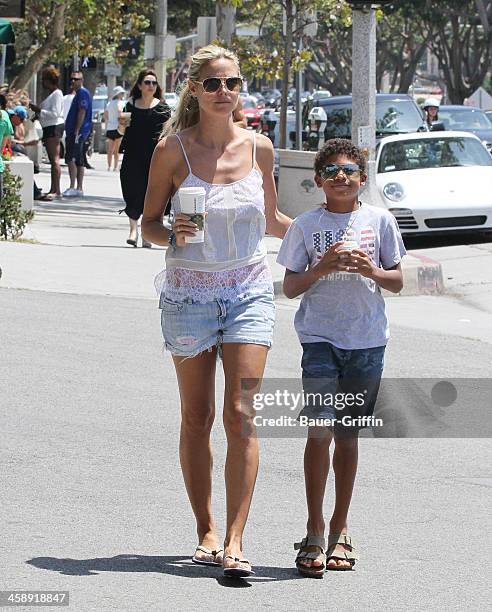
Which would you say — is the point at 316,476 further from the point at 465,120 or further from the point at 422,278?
the point at 465,120

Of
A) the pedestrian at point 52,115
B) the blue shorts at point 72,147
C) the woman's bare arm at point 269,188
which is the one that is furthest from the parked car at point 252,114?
the woman's bare arm at point 269,188

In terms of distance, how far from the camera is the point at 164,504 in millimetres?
6469

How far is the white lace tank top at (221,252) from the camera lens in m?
5.46

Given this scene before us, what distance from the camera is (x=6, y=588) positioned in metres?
5.17

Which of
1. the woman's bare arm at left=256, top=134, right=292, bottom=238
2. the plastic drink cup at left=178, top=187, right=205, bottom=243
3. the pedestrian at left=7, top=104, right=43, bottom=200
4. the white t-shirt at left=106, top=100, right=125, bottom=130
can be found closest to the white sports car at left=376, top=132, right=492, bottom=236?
the pedestrian at left=7, top=104, right=43, bottom=200

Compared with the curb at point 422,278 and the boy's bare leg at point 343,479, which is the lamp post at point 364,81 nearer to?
the curb at point 422,278

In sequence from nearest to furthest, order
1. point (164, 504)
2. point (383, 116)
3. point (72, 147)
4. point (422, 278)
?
point (164, 504), point (422, 278), point (72, 147), point (383, 116)

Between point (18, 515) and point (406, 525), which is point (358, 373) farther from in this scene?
point (18, 515)

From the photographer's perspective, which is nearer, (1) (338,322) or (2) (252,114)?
(1) (338,322)

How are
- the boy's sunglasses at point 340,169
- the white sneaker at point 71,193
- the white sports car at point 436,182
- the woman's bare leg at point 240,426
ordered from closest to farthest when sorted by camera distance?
1. the woman's bare leg at point 240,426
2. the boy's sunglasses at point 340,169
3. the white sports car at point 436,182
4. the white sneaker at point 71,193

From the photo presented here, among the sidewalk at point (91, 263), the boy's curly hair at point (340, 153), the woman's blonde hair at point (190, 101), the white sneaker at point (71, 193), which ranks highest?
the woman's blonde hair at point (190, 101)

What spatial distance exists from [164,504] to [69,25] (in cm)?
2261

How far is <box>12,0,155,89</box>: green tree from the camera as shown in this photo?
86.2ft

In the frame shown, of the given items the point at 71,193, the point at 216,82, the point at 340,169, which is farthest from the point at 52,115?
the point at 340,169
